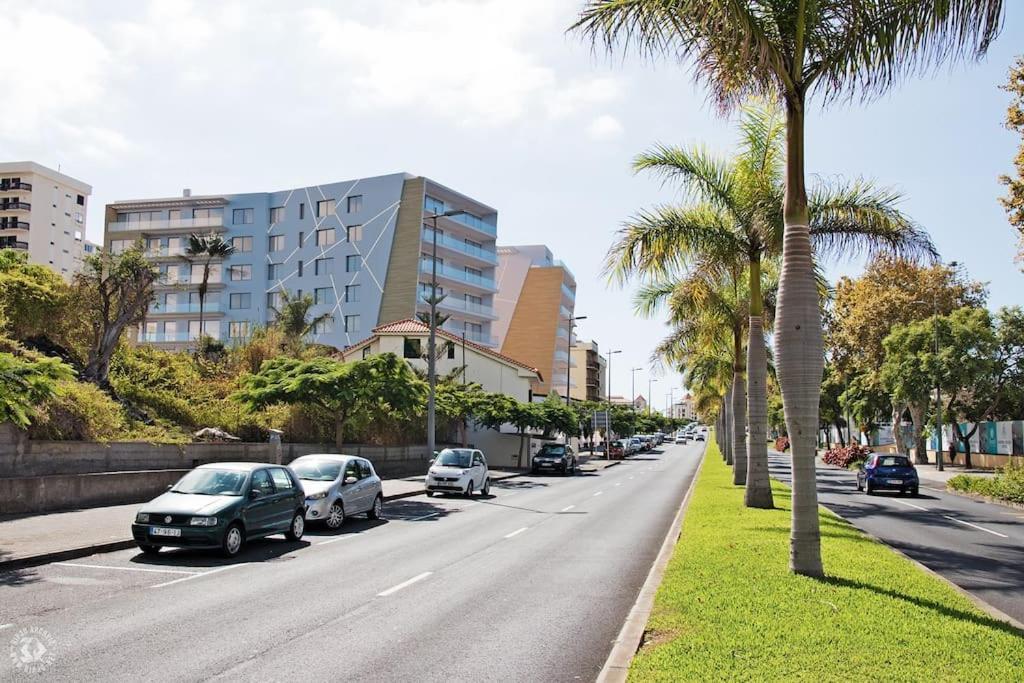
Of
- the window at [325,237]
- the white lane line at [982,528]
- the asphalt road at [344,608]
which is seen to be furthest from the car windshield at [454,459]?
the window at [325,237]

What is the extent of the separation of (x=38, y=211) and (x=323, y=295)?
3453 cm

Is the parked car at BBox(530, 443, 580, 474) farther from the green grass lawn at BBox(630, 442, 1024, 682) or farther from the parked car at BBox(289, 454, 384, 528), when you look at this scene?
the green grass lawn at BBox(630, 442, 1024, 682)

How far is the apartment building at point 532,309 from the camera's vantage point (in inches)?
3950

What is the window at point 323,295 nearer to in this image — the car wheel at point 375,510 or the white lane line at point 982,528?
the car wheel at point 375,510

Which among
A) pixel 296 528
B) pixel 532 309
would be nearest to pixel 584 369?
pixel 532 309

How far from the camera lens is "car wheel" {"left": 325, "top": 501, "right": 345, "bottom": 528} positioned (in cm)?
1673

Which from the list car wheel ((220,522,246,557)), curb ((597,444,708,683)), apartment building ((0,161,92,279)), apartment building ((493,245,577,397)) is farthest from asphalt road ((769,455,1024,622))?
apartment building ((0,161,92,279))

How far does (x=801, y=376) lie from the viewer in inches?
378

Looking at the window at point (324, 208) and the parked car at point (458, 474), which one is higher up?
the window at point (324, 208)

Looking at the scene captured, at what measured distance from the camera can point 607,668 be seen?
6.27 m

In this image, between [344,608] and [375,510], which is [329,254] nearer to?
[375,510]

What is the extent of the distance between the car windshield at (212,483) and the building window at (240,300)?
63.7 metres

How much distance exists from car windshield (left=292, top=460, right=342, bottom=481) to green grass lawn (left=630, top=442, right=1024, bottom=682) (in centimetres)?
875

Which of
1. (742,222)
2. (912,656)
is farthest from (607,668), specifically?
(742,222)
